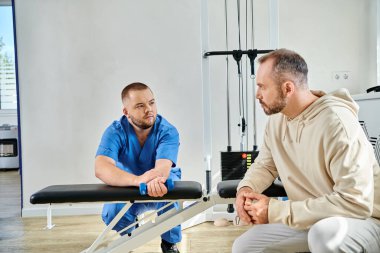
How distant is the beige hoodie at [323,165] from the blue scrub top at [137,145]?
0.54 m

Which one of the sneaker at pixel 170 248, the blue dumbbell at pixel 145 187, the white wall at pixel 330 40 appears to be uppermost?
the white wall at pixel 330 40

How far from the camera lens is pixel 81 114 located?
3.02 meters

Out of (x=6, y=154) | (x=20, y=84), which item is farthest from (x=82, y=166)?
(x=6, y=154)

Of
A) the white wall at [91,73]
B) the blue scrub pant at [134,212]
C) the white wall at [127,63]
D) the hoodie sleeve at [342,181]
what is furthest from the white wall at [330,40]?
the hoodie sleeve at [342,181]

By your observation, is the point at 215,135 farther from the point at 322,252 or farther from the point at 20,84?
the point at 322,252

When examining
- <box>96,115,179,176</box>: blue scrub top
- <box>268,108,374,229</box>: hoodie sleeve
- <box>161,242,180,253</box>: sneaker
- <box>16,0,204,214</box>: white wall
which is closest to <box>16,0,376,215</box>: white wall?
<box>16,0,204,214</box>: white wall

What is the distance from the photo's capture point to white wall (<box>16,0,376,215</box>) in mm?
2975

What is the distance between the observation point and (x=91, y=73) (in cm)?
301

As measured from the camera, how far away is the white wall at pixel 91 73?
2.98 m

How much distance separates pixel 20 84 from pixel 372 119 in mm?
2459

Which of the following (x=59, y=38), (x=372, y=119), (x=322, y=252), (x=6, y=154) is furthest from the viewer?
(x=6, y=154)

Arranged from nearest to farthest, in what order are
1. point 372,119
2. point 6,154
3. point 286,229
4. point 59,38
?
point 286,229 → point 372,119 → point 59,38 → point 6,154

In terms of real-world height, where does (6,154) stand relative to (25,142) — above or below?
A: below

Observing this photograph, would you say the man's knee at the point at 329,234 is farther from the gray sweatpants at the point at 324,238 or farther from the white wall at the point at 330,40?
the white wall at the point at 330,40
